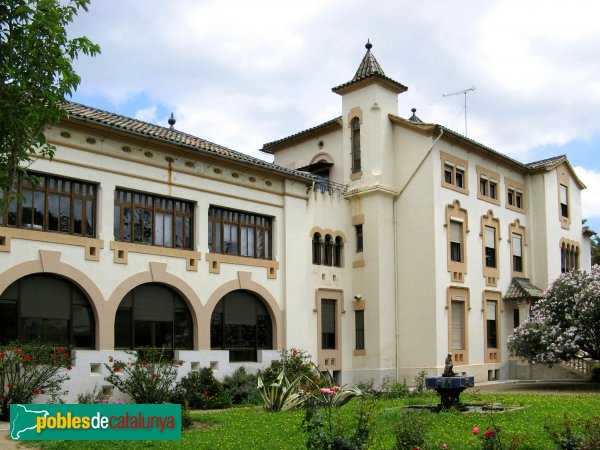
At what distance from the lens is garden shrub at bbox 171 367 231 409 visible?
21719 millimetres

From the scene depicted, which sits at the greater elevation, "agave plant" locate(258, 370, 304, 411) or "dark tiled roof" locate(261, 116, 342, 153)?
"dark tiled roof" locate(261, 116, 342, 153)

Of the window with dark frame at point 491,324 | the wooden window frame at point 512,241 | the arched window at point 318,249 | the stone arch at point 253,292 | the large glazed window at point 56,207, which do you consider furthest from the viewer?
the wooden window frame at point 512,241

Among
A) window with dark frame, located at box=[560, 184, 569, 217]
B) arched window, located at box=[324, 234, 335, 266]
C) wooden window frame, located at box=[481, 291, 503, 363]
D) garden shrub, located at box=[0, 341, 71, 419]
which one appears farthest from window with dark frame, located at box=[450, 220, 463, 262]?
garden shrub, located at box=[0, 341, 71, 419]

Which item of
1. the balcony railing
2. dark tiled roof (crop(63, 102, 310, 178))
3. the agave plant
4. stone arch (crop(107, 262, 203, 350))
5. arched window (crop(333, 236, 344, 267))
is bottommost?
the agave plant

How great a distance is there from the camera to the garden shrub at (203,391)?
2172 cm

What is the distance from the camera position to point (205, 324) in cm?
2389

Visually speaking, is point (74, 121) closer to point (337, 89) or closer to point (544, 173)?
point (337, 89)

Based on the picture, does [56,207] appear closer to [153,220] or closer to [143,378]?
[153,220]

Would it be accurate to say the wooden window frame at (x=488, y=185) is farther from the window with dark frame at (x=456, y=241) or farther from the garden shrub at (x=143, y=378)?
the garden shrub at (x=143, y=378)

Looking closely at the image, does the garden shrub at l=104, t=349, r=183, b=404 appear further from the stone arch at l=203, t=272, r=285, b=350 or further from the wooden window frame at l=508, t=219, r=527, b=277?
the wooden window frame at l=508, t=219, r=527, b=277

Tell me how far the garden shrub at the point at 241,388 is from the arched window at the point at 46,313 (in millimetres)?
4615

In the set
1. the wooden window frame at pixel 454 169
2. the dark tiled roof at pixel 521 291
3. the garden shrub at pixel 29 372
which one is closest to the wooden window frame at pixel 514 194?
the dark tiled roof at pixel 521 291

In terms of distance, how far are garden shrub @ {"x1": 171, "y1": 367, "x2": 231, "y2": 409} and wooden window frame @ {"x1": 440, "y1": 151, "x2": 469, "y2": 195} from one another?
13.2 meters

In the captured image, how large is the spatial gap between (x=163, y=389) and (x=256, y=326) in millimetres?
6374
